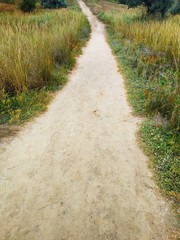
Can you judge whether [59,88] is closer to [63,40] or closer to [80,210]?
[63,40]

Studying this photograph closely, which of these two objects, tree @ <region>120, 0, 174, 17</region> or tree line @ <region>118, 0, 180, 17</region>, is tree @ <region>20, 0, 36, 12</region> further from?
tree @ <region>120, 0, 174, 17</region>

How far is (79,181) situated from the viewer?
2.90m

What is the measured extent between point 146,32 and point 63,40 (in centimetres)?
406

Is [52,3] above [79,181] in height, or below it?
above

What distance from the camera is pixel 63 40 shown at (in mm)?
7824

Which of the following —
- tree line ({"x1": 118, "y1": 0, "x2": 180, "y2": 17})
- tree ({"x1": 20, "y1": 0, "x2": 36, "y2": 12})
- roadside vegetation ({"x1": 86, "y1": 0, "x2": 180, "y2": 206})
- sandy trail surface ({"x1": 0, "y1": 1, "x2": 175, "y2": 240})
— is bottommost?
sandy trail surface ({"x1": 0, "y1": 1, "x2": 175, "y2": 240})

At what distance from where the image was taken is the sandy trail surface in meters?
2.33

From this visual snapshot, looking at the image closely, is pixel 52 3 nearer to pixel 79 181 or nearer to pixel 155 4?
pixel 155 4

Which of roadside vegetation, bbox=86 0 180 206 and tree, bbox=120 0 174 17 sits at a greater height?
tree, bbox=120 0 174 17

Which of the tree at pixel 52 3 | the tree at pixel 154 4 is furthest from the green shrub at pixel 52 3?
the tree at pixel 154 4

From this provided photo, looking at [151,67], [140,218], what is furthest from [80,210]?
[151,67]

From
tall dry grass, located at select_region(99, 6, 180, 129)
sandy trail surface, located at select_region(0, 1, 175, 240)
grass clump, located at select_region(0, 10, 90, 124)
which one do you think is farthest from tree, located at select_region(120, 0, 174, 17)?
sandy trail surface, located at select_region(0, 1, 175, 240)

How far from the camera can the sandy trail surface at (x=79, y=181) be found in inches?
91.7

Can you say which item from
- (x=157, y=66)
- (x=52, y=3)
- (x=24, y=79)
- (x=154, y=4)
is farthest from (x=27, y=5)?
(x=24, y=79)
